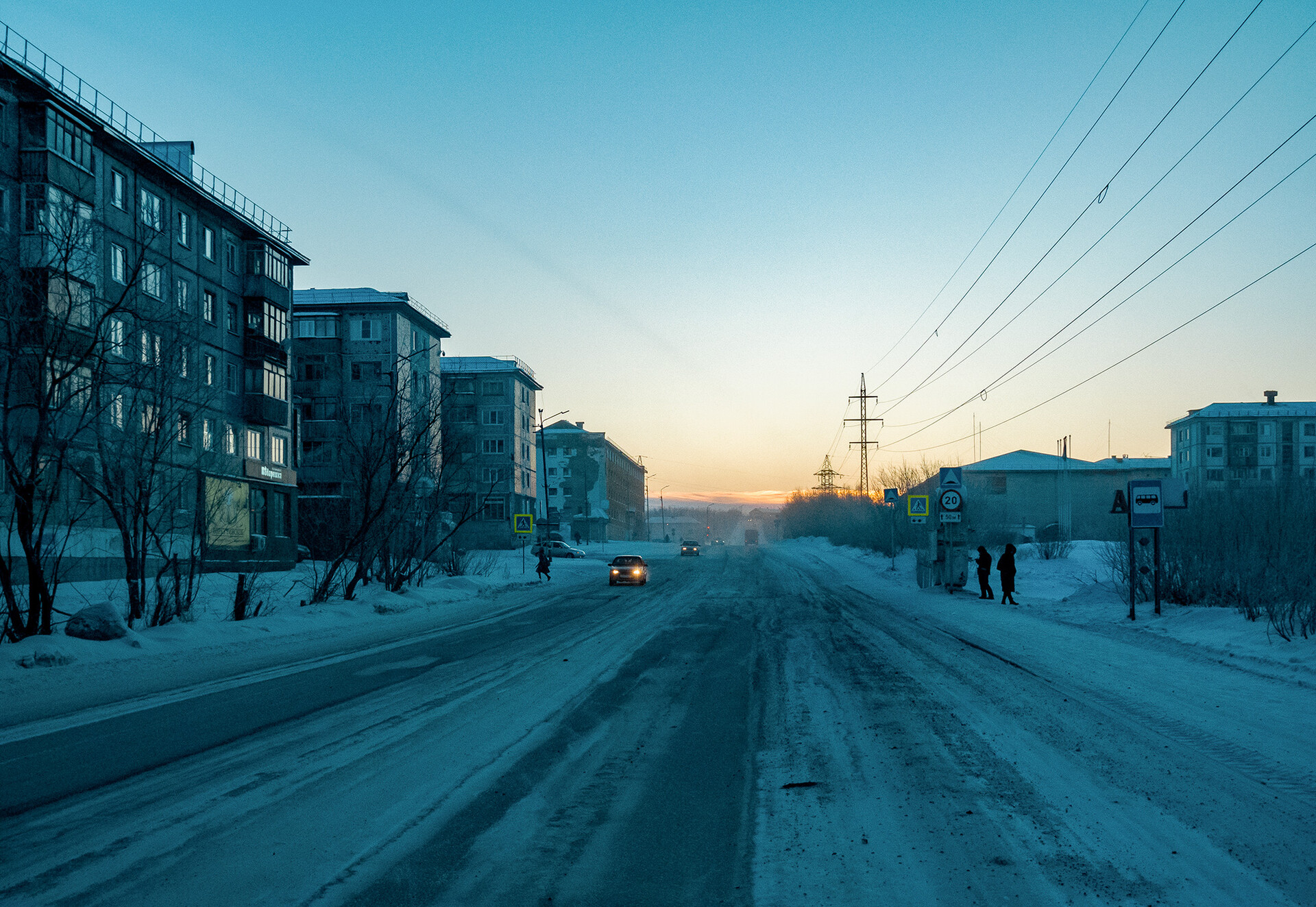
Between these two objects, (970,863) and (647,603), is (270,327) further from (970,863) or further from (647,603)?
(970,863)

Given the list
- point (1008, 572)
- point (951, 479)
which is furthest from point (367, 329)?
point (1008, 572)

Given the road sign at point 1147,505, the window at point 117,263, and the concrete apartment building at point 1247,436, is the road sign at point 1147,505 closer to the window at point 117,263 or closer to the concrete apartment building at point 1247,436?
the window at point 117,263

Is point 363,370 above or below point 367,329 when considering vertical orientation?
below

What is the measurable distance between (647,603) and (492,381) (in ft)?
215

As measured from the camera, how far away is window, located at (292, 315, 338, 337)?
68.1 metres

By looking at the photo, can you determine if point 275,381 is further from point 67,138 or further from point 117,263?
point 67,138

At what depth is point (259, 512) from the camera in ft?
148

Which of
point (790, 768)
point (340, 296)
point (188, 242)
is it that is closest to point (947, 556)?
point (790, 768)

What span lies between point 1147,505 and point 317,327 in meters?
62.2

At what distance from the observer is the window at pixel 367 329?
223ft

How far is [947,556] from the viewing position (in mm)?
28734

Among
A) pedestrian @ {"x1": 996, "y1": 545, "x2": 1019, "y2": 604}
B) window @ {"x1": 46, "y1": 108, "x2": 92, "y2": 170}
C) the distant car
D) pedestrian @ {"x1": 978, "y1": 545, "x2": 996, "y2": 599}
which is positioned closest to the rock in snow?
pedestrian @ {"x1": 996, "y1": 545, "x2": 1019, "y2": 604}

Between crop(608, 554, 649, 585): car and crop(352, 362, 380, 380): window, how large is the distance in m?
37.3

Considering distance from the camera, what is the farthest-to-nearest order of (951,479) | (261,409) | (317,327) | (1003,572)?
1. (317,327)
2. (261,409)
3. (951,479)
4. (1003,572)
